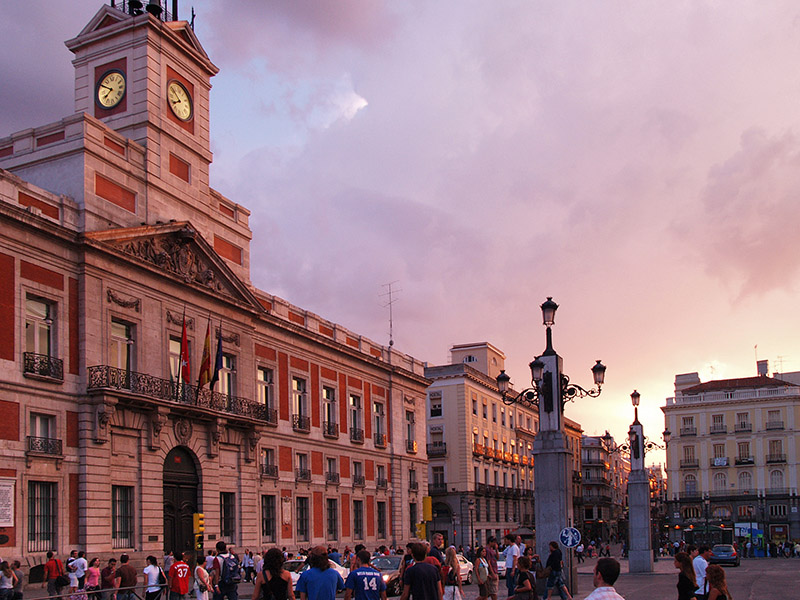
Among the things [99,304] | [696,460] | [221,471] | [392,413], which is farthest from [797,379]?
[99,304]

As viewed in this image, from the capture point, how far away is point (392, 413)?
5500 cm

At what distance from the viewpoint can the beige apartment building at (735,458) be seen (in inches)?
3359

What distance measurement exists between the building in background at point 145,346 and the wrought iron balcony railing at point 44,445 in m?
0.06

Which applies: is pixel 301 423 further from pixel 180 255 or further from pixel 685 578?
pixel 685 578

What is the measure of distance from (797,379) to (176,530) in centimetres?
8012

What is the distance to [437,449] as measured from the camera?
240 feet

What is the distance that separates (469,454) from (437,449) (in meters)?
2.42

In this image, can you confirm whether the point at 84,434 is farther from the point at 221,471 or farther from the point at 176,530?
the point at 221,471

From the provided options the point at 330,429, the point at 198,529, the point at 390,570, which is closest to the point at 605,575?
the point at 390,570

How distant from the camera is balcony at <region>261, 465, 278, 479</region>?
137ft

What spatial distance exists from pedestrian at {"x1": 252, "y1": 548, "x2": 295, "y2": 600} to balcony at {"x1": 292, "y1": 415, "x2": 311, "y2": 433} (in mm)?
32644

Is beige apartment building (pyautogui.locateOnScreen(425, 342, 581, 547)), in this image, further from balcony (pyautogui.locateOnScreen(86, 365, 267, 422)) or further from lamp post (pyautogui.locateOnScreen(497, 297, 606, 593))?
lamp post (pyautogui.locateOnScreen(497, 297, 606, 593))

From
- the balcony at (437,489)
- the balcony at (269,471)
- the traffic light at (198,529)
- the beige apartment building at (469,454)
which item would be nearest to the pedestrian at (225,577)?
the traffic light at (198,529)

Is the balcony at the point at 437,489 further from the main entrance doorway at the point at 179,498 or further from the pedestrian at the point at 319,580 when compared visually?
the pedestrian at the point at 319,580
